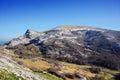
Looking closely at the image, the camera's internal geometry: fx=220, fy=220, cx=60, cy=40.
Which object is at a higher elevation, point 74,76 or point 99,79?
point 74,76

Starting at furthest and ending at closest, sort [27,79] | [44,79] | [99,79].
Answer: [99,79] → [44,79] → [27,79]

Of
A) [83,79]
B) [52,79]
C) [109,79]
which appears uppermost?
[52,79]

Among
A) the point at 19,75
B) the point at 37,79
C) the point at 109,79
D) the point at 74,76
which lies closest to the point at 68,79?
the point at 74,76

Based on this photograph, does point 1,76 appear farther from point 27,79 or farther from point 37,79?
point 37,79

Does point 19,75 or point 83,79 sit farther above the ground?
point 19,75

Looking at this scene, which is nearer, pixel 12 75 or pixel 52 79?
pixel 12 75

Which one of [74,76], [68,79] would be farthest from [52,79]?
[74,76]

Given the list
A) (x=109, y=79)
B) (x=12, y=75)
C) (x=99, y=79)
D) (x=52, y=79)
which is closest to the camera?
(x=12, y=75)

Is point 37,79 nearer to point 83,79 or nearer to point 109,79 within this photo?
point 83,79

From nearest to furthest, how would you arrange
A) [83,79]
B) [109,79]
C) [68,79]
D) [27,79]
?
[27,79], [68,79], [83,79], [109,79]

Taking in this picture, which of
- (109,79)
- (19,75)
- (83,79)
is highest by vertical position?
(19,75)
